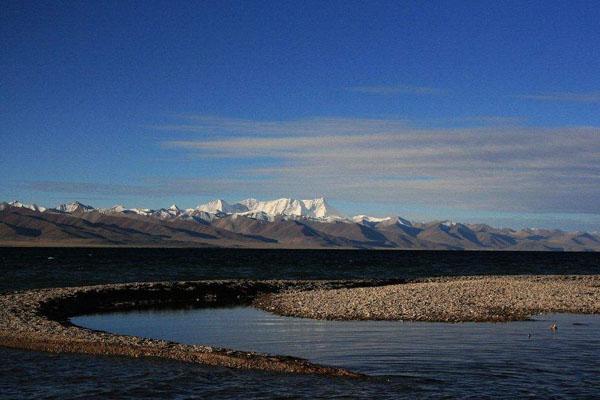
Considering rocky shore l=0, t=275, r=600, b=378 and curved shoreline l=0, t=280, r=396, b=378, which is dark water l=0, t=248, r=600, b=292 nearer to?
curved shoreline l=0, t=280, r=396, b=378

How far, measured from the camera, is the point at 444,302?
45.0 m

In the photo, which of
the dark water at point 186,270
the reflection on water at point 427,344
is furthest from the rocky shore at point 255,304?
the dark water at point 186,270

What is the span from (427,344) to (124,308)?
82.0 feet

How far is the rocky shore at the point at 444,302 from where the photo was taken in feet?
130

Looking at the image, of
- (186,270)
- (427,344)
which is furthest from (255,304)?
(186,270)

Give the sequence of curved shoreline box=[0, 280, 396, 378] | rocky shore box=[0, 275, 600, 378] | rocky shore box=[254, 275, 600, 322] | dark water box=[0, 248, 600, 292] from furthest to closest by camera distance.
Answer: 1. dark water box=[0, 248, 600, 292]
2. rocky shore box=[254, 275, 600, 322]
3. rocky shore box=[0, 275, 600, 378]
4. curved shoreline box=[0, 280, 396, 378]

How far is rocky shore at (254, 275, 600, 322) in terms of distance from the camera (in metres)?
39.7

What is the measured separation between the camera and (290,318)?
40.3m

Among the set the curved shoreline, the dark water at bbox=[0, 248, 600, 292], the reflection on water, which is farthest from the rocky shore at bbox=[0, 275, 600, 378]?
the dark water at bbox=[0, 248, 600, 292]

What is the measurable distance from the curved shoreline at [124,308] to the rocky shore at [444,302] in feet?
18.6

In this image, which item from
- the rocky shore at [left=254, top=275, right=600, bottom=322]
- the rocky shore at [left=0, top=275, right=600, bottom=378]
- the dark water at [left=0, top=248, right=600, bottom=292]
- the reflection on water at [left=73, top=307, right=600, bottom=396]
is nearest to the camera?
the reflection on water at [left=73, top=307, right=600, bottom=396]

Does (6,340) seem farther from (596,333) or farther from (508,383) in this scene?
(596,333)

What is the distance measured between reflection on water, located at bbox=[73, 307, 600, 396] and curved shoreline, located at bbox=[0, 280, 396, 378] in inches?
90.7

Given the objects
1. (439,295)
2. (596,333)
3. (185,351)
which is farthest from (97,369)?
(439,295)
